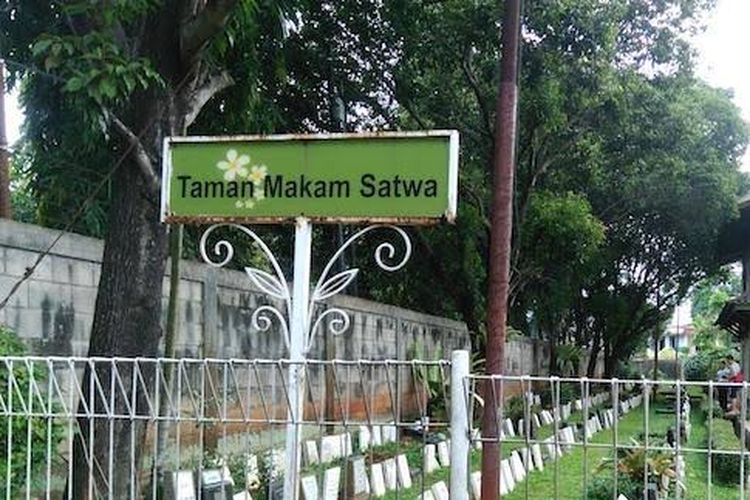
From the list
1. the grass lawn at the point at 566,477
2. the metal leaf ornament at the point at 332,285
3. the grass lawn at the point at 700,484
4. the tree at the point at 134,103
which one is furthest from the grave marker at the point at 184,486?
the grass lawn at the point at 700,484

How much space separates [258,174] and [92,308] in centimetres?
363

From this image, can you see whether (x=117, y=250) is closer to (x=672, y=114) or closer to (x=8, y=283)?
(x=8, y=283)

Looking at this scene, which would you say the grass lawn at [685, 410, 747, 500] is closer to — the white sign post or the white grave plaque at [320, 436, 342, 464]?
the white grave plaque at [320, 436, 342, 464]

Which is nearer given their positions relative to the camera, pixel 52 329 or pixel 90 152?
pixel 52 329

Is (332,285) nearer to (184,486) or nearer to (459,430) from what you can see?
(459,430)

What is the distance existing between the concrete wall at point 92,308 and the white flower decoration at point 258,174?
111 inches

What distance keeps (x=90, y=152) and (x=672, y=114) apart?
40.1 feet

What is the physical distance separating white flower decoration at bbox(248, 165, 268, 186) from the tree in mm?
1086

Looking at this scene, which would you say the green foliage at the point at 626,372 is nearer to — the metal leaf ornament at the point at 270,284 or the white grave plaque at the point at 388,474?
the white grave plaque at the point at 388,474

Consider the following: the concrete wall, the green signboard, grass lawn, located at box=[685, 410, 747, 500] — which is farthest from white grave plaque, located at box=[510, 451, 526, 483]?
the green signboard

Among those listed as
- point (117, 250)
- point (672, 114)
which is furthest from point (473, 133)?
point (117, 250)

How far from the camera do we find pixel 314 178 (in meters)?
3.71

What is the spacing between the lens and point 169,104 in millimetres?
5086

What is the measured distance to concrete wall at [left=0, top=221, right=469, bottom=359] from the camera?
6.05 metres
